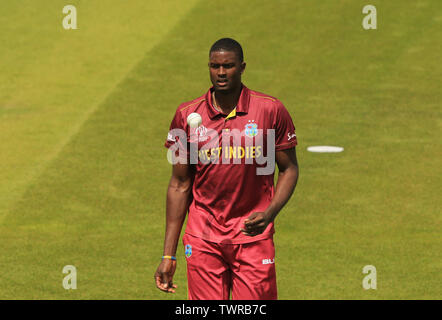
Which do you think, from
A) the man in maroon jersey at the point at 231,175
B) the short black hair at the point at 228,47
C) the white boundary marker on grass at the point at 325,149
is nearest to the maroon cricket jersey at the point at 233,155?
the man in maroon jersey at the point at 231,175

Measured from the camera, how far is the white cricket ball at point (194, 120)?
741 centimetres

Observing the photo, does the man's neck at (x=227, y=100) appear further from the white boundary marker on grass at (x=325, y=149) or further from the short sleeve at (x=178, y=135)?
the white boundary marker on grass at (x=325, y=149)

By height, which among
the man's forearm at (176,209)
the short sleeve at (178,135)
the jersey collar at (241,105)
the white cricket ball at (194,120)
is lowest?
the man's forearm at (176,209)

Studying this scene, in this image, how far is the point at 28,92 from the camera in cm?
1980

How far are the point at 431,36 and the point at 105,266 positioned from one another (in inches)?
467

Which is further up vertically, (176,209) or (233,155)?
(233,155)

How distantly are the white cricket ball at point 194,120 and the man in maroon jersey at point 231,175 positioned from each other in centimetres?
3

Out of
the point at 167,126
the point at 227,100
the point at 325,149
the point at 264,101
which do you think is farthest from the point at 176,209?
the point at 167,126

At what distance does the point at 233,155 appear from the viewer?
741 centimetres

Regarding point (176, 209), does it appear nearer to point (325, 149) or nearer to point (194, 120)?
point (194, 120)

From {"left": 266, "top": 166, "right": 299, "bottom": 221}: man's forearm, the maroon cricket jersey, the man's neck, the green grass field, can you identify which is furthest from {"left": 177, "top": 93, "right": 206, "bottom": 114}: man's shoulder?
the green grass field

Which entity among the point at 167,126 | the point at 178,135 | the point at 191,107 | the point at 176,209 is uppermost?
the point at 167,126

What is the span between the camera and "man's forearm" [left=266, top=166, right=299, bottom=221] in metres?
7.27

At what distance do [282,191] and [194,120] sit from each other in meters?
0.88
